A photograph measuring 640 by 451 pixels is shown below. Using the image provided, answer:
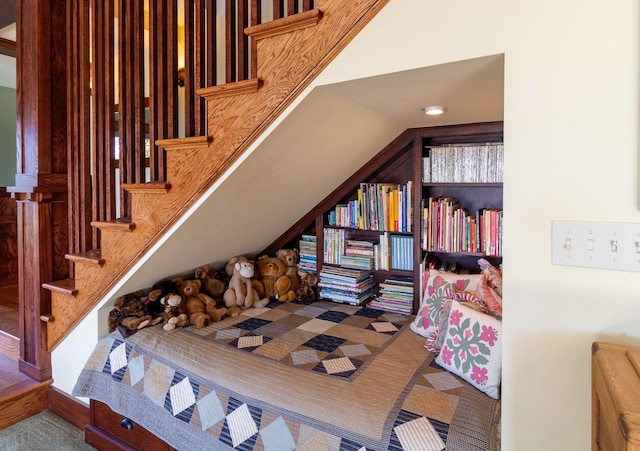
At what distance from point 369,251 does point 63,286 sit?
1744 mm

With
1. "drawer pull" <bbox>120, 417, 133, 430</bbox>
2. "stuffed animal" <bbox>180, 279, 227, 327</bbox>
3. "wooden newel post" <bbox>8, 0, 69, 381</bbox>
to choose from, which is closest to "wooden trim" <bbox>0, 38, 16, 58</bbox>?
"wooden newel post" <bbox>8, 0, 69, 381</bbox>

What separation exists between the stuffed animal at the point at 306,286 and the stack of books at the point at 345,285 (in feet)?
0.16

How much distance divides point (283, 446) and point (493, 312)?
92 centimetres

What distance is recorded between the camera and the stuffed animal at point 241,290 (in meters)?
2.20

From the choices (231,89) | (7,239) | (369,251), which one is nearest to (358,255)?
(369,251)

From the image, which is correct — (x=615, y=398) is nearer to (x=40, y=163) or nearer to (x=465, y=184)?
(x=465, y=184)

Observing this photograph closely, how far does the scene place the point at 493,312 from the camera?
1.43m

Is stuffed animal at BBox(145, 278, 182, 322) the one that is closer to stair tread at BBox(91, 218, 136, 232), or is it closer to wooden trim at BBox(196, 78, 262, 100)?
stair tread at BBox(91, 218, 136, 232)

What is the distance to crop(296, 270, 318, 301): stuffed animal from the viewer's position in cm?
241

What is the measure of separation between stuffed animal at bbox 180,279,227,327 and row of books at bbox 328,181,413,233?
2.98 feet

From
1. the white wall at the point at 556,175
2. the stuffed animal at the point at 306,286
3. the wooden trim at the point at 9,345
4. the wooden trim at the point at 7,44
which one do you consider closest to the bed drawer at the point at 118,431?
the wooden trim at the point at 9,345

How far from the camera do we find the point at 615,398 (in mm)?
610

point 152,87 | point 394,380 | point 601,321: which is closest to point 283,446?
point 394,380

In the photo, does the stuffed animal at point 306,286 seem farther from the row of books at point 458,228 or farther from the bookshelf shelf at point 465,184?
the bookshelf shelf at point 465,184
